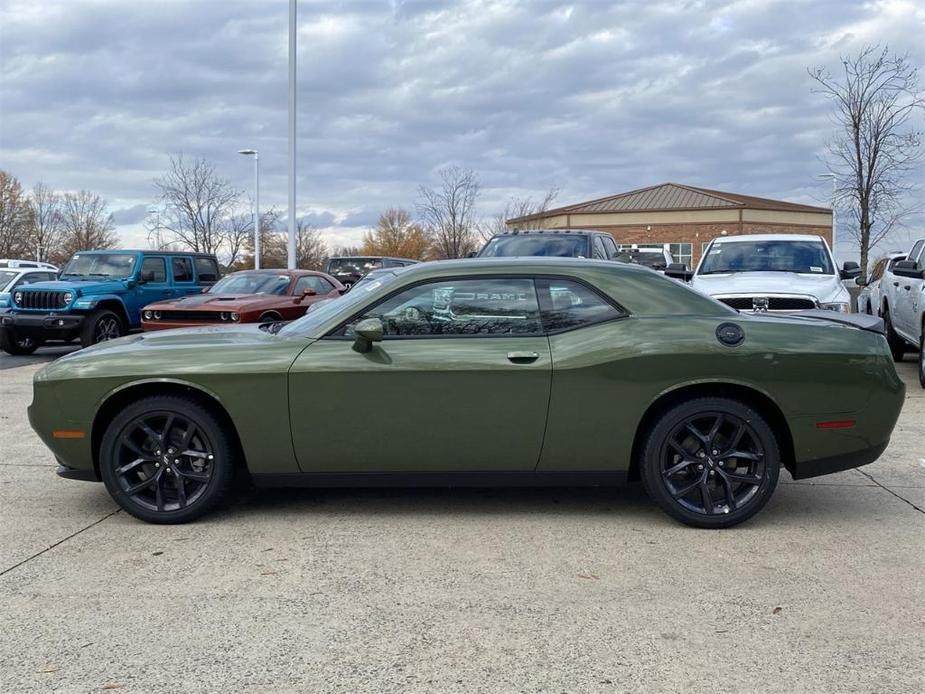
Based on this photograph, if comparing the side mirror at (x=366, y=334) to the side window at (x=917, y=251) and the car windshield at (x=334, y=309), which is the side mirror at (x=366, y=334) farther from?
the side window at (x=917, y=251)

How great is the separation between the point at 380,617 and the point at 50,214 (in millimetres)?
62197

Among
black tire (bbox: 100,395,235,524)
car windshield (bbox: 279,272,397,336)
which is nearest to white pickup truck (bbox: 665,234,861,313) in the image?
car windshield (bbox: 279,272,397,336)

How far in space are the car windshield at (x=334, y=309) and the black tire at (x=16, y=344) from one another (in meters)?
11.1

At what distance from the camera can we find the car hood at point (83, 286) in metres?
14.0

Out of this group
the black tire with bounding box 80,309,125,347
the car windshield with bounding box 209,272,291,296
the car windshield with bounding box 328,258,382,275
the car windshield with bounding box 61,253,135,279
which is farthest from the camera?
the car windshield with bounding box 328,258,382,275

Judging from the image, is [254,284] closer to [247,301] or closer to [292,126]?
[247,301]

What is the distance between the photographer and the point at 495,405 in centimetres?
449

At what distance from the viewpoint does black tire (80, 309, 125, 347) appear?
13.9m

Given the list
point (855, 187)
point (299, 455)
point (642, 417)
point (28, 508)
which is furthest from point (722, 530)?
point (855, 187)

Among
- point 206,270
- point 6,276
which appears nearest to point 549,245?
point 206,270

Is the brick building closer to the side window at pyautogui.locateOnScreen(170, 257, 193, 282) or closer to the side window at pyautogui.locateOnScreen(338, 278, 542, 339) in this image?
the side window at pyautogui.locateOnScreen(170, 257, 193, 282)

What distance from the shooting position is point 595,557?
4152 millimetres

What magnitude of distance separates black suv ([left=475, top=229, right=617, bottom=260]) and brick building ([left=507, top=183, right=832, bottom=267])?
42.7 meters

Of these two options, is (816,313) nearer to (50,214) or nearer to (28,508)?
(28,508)
